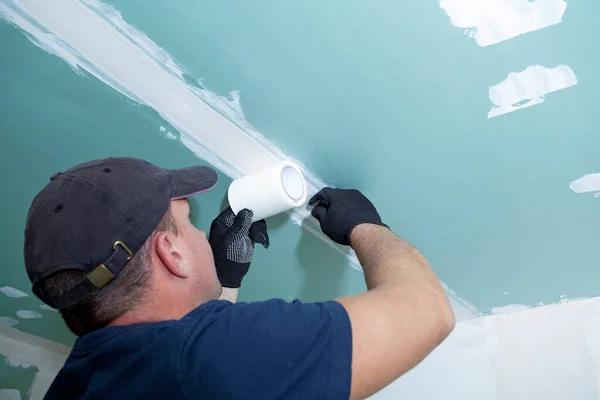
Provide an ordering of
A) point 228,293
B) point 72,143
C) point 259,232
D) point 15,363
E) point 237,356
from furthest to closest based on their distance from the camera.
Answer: point 15,363 → point 228,293 → point 259,232 → point 72,143 → point 237,356

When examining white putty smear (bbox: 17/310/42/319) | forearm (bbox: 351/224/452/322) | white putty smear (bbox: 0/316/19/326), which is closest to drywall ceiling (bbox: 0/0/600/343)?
forearm (bbox: 351/224/452/322)

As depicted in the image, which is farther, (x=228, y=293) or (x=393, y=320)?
(x=228, y=293)

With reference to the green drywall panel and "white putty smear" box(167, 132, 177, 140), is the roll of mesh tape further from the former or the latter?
the green drywall panel

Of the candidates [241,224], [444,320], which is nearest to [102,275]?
[241,224]

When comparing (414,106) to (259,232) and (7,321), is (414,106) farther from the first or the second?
(7,321)

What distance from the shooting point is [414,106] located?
34.3 inches

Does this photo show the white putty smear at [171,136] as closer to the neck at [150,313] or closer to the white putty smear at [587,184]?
the neck at [150,313]

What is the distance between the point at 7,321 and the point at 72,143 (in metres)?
1.12

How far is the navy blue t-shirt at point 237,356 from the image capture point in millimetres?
644

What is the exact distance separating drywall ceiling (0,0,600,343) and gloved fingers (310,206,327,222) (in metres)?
0.06

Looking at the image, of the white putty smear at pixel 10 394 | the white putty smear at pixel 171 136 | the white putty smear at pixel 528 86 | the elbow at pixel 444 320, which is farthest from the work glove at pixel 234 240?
the white putty smear at pixel 10 394

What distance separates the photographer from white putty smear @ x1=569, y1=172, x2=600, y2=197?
3.22 feet

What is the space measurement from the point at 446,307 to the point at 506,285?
2.34 ft

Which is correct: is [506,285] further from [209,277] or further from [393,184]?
Answer: [209,277]
